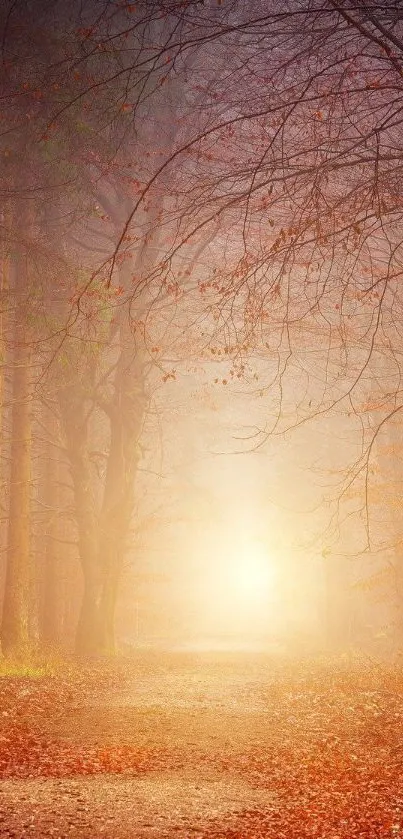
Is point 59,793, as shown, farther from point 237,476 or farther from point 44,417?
point 237,476

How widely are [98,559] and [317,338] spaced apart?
8046 mm

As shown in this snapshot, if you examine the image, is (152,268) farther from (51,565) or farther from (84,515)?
(51,565)

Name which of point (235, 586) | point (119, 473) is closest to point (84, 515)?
point (119, 473)

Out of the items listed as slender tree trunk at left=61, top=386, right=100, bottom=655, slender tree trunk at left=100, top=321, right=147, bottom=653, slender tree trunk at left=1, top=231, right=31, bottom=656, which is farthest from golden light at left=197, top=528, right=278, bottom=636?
slender tree trunk at left=1, top=231, right=31, bottom=656

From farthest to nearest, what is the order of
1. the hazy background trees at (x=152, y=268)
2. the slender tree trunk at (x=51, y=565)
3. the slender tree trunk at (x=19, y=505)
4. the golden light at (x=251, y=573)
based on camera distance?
the golden light at (x=251, y=573) < the slender tree trunk at (x=51, y=565) < the slender tree trunk at (x=19, y=505) < the hazy background trees at (x=152, y=268)

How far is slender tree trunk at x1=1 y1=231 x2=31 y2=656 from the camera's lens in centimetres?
1609

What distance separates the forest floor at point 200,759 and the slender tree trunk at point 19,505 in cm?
311

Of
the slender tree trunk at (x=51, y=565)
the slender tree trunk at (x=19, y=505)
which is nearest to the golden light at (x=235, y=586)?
the slender tree trunk at (x=51, y=565)

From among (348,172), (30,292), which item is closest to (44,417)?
(30,292)

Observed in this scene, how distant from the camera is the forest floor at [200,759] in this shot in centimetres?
511

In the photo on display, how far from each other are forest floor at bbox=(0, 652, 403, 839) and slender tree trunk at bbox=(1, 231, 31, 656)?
123 inches

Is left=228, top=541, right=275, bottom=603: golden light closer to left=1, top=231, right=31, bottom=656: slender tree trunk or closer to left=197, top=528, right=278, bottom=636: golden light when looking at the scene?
left=197, top=528, right=278, bottom=636: golden light

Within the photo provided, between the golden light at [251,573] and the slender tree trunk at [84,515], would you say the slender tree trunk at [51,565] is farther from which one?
the golden light at [251,573]

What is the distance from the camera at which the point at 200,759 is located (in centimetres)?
724
